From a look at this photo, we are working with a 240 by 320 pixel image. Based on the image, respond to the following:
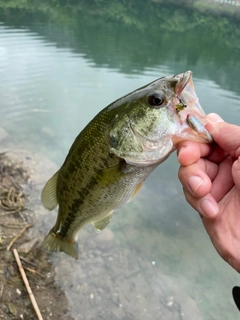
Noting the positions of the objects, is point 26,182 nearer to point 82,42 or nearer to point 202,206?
point 202,206

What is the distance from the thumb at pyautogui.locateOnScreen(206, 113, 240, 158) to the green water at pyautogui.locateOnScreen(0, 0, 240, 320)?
119 inches

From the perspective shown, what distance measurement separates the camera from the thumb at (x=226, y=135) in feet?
6.33

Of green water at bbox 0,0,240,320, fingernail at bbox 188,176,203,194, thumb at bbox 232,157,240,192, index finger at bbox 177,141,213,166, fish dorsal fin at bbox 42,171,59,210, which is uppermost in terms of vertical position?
index finger at bbox 177,141,213,166

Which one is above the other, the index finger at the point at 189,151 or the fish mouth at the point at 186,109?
the fish mouth at the point at 186,109

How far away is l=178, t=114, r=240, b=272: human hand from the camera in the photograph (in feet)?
6.19

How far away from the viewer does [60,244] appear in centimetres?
286

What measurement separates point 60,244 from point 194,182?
144cm

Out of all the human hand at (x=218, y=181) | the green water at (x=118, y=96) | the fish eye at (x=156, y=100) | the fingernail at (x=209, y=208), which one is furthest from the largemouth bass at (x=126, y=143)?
the green water at (x=118, y=96)

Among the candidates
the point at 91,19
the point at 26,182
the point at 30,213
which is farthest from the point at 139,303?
the point at 91,19

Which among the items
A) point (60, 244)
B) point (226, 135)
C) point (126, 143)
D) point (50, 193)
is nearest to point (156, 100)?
point (126, 143)

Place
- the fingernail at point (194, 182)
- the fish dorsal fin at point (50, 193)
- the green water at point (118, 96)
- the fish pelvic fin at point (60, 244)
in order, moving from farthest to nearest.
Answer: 1. the green water at point (118, 96)
2. the fish pelvic fin at point (60, 244)
3. the fish dorsal fin at point (50, 193)
4. the fingernail at point (194, 182)

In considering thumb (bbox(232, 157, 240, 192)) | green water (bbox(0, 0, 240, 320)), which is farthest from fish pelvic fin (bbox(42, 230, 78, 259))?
green water (bbox(0, 0, 240, 320))

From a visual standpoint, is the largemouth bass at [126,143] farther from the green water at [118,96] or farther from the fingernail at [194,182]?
the green water at [118,96]

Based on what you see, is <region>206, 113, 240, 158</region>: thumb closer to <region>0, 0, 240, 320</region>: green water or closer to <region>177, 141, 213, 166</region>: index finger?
<region>177, 141, 213, 166</region>: index finger
